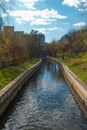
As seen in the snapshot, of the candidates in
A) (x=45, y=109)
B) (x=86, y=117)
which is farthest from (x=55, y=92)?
(x=86, y=117)

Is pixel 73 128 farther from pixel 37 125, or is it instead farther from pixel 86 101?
pixel 86 101

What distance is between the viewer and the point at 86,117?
20.8 meters

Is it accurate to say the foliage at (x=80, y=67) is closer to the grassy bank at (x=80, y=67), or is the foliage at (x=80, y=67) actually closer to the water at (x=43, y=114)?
the grassy bank at (x=80, y=67)

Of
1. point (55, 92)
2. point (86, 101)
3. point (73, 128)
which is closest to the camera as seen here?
point (73, 128)

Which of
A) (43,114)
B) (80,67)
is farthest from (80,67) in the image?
(43,114)

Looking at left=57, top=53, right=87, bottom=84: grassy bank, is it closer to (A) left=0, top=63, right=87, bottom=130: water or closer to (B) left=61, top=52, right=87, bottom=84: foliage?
(B) left=61, top=52, right=87, bottom=84: foliage

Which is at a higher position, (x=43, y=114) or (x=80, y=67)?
(x=80, y=67)

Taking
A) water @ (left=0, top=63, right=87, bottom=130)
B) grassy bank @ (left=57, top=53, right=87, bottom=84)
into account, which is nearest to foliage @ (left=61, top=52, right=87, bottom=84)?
grassy bank @ (left=57, top=53, right=87, bottom=84)

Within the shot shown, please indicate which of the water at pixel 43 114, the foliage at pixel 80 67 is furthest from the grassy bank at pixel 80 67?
the water at pixel 43 114

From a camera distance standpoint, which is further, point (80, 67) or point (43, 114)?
point (80, 67)

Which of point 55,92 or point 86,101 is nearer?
point 86,101

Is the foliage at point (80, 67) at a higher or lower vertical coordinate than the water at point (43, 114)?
higher

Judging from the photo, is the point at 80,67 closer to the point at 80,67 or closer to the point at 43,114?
the point at 80,67

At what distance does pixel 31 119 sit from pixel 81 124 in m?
3.60
